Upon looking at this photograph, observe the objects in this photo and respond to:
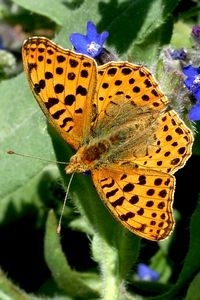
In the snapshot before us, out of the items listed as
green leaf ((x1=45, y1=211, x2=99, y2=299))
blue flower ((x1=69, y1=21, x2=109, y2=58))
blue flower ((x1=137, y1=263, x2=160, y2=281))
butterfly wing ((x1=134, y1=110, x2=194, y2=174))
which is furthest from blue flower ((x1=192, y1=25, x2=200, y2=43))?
blue flower ((x1=137, y1=263, x2=160, y2=281))

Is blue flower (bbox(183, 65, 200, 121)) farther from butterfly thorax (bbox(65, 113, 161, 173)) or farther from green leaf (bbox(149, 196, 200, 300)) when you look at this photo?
green leaf (bbox(149, 196, 200, 300))

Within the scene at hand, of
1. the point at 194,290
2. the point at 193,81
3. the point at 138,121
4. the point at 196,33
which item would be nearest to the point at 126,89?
the point at 138,121

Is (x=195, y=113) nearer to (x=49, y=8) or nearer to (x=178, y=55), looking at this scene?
(x=178, y=55)

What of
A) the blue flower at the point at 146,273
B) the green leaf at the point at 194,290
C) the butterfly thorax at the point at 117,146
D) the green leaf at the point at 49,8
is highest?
the butterfly thorax at the point at 117,146

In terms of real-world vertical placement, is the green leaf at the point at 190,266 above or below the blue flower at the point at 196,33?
below

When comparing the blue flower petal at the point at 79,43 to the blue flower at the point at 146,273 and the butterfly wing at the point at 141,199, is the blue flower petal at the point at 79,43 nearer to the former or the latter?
the butterfly wing at the point at 141,199

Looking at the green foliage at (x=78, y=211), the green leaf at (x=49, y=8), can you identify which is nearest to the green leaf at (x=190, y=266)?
the green foliage at (x=78, y=211)
